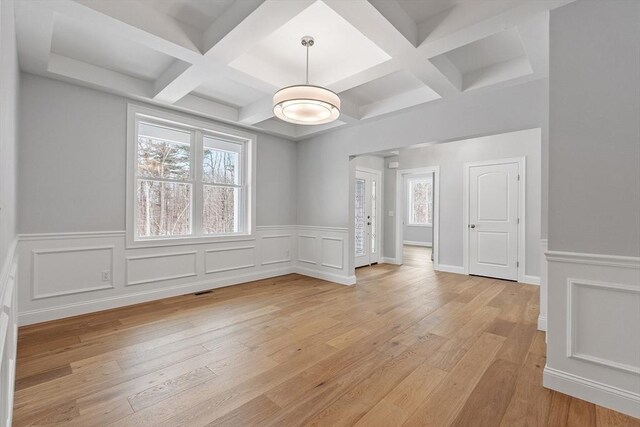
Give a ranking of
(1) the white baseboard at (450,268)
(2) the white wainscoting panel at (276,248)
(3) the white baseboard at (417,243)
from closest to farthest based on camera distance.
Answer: (2) the white wainscoting panel at (276,248) → (1) the white baseboard at (450,268) → (3) the white baseboard at (417,243)

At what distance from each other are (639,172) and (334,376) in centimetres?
233

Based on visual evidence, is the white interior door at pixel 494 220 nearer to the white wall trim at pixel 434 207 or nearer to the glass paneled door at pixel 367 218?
the white wall trim at pixel 434 207

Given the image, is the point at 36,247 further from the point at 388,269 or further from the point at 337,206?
the point at 388,269

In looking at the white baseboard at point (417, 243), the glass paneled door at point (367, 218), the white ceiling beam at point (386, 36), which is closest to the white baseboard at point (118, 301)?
the glass paneled door at point (367, 218)

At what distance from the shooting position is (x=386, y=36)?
7.26 feet

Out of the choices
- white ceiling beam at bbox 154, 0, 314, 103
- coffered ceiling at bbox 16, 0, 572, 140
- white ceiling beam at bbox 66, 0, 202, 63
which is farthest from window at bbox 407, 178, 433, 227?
white ceiling beam at bbox 66, 0, 202, 63

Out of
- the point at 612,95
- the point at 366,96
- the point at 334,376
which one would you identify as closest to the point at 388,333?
the point at 334,376

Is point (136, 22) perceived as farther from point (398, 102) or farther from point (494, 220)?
point (494, 220)

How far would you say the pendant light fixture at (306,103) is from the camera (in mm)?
2443

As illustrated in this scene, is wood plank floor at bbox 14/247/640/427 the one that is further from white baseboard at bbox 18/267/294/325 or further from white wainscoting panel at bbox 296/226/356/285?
white wainscoting panel at bbox 296/226/356/285

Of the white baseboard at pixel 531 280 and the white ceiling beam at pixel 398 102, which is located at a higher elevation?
the white ceiling beam at pixel 398 102

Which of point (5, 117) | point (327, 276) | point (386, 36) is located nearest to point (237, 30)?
point (386, 36)

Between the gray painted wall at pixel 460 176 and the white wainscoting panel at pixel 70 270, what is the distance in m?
5.44

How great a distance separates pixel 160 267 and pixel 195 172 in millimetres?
1438
